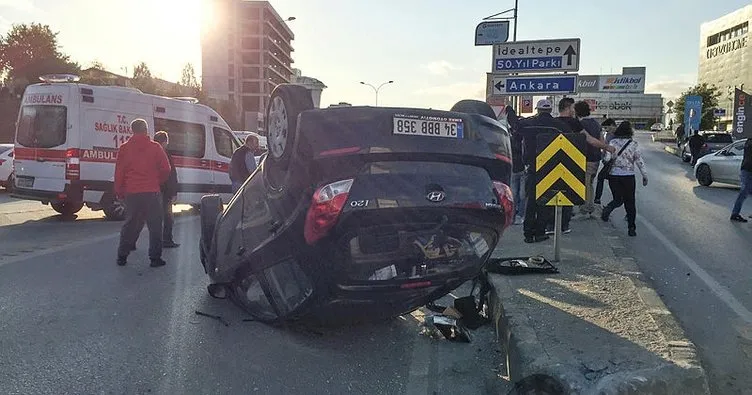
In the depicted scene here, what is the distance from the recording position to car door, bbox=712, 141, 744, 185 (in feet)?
51.8

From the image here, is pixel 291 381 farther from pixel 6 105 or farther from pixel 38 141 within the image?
pixel 6 105

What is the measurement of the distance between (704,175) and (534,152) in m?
11.7

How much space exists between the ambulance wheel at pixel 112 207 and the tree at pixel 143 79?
4539 centimetres

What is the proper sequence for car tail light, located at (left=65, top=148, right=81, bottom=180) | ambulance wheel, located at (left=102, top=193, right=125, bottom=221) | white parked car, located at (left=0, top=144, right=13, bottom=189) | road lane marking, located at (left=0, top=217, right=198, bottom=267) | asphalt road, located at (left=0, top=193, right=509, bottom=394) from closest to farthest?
asphalt road, located at (left=0, top=193, right=509, bottom=394), road lane marking, located at (left=0, top=217, right=198, bottom=267), car tail light, located at (left=65, top=148, right=81, bottom=180), ambulance wheel, located at (left=102, top=193, right=125, bottom=221), white parked car, located at (left=0, top=144, right=13, bottom=189)

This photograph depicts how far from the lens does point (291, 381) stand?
12.0 feet

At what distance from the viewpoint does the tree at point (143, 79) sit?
55.4 m

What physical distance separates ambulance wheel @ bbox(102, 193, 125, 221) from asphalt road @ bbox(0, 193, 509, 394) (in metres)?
4.70

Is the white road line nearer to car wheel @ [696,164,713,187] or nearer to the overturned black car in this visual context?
the overturned black car

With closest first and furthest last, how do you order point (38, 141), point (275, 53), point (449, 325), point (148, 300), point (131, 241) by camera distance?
point (449, 325) < point (148, 300) < point (131, 241) < point (38, 141) < point (275, 53)

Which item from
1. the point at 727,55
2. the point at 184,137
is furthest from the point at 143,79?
the point at 727,55

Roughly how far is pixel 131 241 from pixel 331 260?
437 centimetres

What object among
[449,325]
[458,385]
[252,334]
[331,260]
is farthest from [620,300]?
[252,334]

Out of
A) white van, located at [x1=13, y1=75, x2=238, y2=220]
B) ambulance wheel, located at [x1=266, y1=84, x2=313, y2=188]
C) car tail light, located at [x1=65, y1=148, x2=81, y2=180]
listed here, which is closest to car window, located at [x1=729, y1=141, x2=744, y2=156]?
white van, located at [x1=13, y1=75, x2=238, y2=220]

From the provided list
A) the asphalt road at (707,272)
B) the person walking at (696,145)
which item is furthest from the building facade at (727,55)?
the asphalt road at (707,272)
